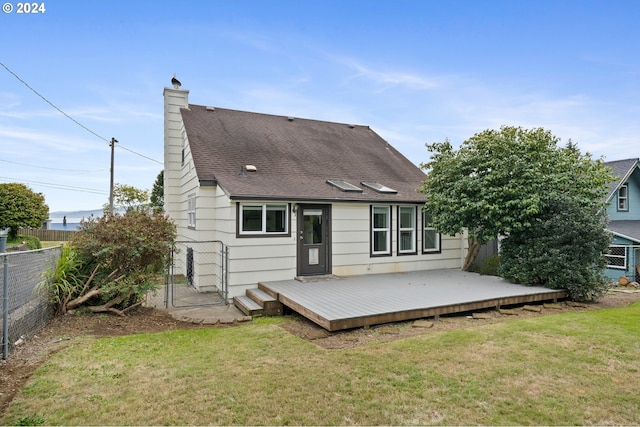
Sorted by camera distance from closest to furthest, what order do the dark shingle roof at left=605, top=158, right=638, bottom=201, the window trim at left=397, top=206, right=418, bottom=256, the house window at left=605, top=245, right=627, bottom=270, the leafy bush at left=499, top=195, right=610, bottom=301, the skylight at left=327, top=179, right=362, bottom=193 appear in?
the leafy bush at left=499, top=195, right=610, bottom=301 → the skylight at left=327, top=179, right=362, bottom=193 → the window trim at left=397, top=206, right=418, bottom=256 → the house window at left=605, top=245, right=627, bottom=270 → the dark shingle roof at left=605, top=158, right=638, bottom=201

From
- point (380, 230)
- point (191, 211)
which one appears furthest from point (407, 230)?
point (191, 211)

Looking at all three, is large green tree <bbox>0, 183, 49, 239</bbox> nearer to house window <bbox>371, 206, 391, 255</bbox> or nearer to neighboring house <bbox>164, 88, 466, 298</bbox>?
neighboring house <bbox>164, 88, 466, 298</bbox>

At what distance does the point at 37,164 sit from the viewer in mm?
34469

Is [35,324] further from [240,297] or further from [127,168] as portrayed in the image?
[127,168]

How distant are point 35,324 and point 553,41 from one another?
1484 cm

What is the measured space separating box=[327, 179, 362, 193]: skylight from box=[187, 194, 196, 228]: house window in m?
4.01

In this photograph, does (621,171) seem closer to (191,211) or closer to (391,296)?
(391,296)

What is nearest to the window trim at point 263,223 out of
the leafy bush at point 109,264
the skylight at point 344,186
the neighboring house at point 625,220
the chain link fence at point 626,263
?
the leafy bush at point 109,264

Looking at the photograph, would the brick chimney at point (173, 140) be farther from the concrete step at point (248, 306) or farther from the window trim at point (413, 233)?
the window trim at point (413, 233)

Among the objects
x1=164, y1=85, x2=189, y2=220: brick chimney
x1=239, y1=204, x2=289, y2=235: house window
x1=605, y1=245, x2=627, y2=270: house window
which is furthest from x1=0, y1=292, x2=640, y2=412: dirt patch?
x1=605, y1=245, x2=627, y2=270: house window

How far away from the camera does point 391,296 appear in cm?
718

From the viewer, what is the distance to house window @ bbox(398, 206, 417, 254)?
10.4 m

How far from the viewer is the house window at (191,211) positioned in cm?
1016

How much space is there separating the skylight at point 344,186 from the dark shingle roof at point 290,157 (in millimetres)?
136
